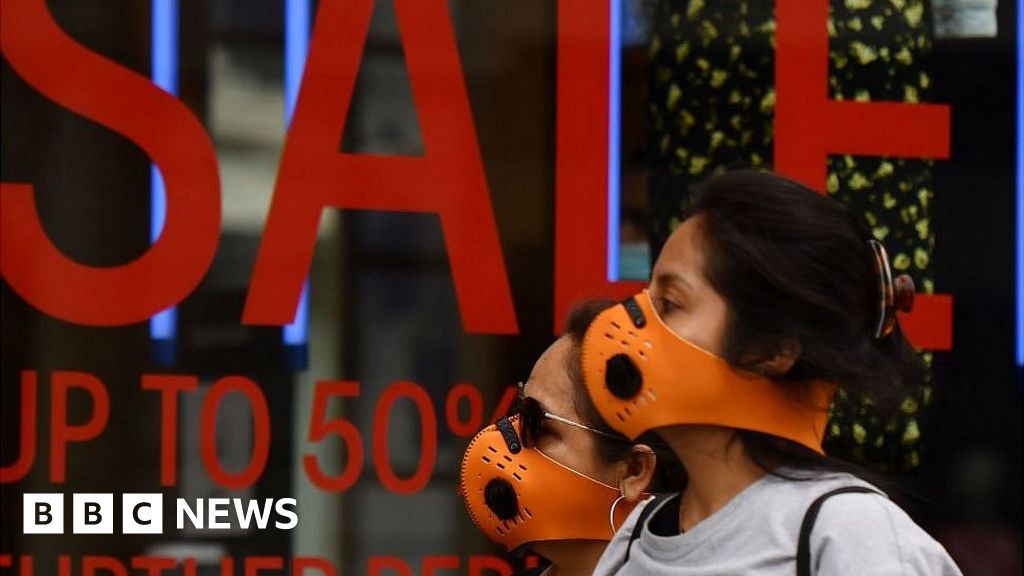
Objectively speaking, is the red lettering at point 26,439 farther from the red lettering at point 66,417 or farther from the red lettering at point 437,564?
the red lettering at point 437,564

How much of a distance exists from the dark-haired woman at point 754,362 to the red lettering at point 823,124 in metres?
1.94

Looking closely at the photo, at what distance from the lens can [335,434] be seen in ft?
11.6

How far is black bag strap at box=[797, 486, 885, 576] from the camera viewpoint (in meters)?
1.67

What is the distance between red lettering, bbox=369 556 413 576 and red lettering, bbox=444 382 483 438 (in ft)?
1.10

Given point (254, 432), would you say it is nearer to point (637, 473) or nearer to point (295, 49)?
point (295, 49)

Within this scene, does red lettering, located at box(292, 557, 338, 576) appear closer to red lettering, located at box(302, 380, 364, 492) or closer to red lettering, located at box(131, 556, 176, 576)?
red lettering, located at box(302, 380, 364, 492)

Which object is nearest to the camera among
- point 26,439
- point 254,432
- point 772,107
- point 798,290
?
point 798,290

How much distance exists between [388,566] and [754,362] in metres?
1.94

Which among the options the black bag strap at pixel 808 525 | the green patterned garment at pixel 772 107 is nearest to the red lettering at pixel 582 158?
the green patterned garment at pixel 772 107

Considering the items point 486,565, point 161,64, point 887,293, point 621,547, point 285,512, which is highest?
point 161,64

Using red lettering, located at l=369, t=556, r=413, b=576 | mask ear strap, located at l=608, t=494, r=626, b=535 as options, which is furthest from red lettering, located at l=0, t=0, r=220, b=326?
mask ear strap, located at l=608, t=494, r=626, b=535

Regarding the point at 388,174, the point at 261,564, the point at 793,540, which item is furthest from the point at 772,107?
the point at 793,540

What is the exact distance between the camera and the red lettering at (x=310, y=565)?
Answer: 353 cm

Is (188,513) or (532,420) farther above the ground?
(532,420)
